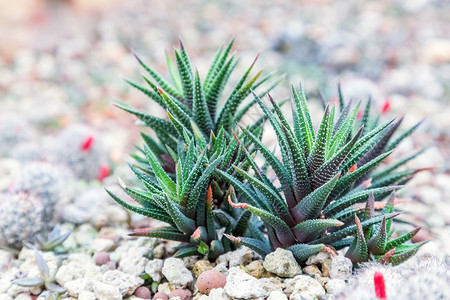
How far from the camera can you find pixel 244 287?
1.85 metres

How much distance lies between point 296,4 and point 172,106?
20.4 ft

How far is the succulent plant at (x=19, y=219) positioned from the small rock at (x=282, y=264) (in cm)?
139

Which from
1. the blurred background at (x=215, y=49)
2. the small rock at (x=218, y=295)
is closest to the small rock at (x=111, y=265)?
the small rock at (x=218, y=295)

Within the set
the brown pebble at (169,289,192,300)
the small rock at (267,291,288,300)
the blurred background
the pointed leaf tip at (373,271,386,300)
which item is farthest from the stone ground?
the pointed leaf tip at (373,271,386,300)

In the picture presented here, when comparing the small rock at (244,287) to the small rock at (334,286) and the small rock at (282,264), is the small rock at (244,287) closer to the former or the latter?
the small rock at (282,264)

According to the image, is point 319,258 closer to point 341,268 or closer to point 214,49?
point 341,268

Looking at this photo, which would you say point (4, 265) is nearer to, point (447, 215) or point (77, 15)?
point (447, 215)

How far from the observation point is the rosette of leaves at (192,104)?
2.20 meters

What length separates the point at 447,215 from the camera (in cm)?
334

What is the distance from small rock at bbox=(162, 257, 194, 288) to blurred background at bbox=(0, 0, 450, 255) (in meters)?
2.16

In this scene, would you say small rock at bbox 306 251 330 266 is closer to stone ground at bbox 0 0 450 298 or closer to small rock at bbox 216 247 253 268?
small rock at bbox 216 247 253 268

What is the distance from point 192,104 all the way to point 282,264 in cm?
87

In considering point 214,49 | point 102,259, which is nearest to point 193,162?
point 102,259

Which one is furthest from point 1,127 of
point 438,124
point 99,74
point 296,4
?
point 296,4
